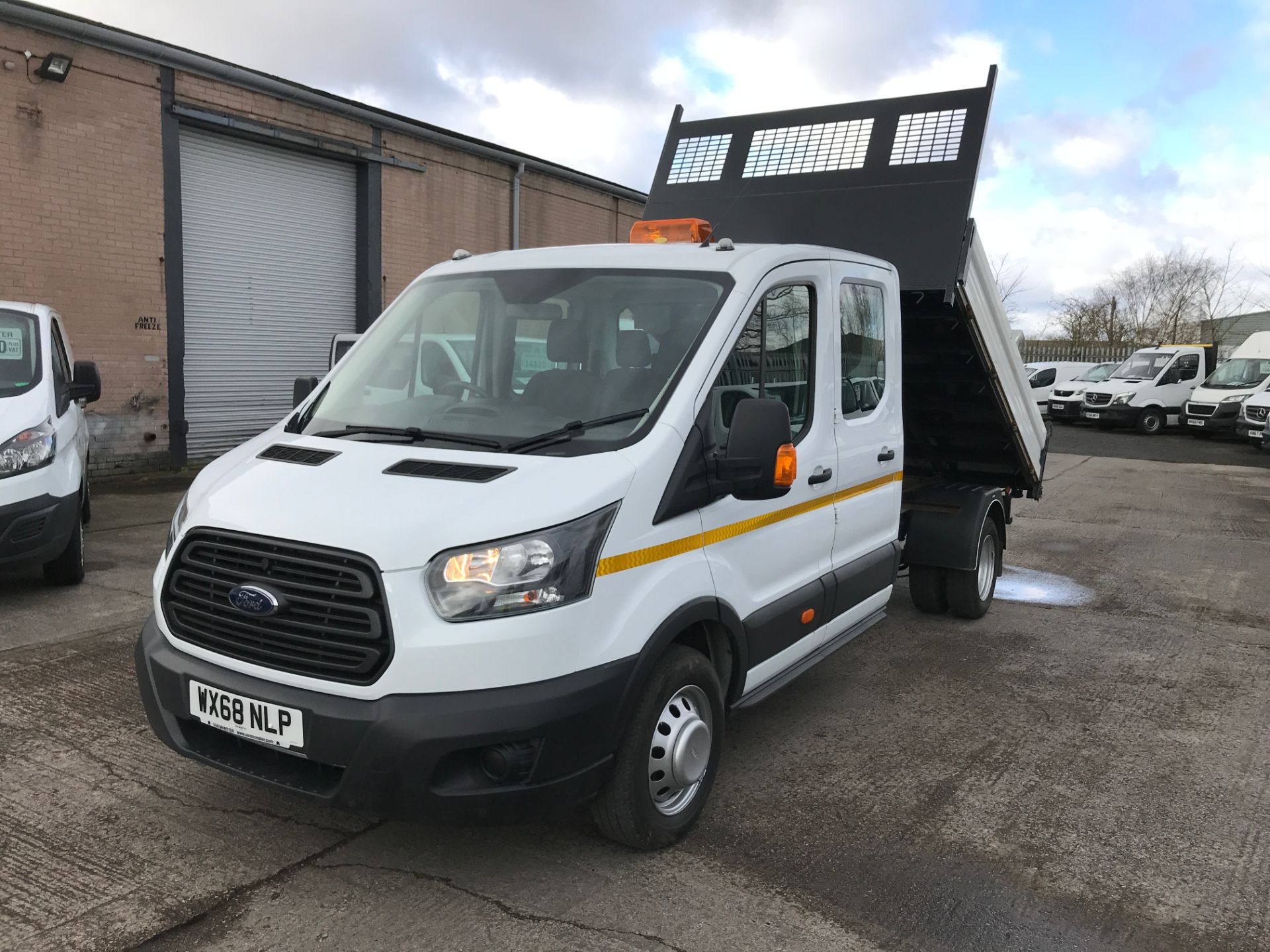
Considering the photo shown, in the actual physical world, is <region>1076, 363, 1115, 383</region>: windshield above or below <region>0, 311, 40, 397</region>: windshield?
above

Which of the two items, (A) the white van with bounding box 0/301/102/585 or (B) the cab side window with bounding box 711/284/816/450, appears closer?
(B) the cab side window with bounding box 711/284/816/450

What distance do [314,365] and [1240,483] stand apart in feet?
45.0

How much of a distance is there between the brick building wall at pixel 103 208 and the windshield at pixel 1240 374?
20964mm

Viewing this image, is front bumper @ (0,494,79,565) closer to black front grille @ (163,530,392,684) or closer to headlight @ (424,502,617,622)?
black front grille @ (163,530,392,684)

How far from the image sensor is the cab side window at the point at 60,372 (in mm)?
6652

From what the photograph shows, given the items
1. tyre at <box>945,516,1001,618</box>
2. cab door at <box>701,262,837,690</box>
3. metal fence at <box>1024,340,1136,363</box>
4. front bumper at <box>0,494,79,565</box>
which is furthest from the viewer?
metal fence at <box>1024,340,1136,363</box>

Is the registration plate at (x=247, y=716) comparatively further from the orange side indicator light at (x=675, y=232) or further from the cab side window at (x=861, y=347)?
the cab side window at (x=861, y=347)

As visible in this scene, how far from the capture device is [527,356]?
380 cm

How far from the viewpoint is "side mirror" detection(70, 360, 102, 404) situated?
689 cm

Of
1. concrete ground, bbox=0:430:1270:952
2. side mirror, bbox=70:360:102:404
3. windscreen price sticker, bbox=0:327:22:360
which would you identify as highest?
windscreen price sticker, bbox=0:327:22:360

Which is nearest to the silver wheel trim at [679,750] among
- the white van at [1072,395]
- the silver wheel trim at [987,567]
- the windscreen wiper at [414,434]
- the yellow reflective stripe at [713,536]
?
the yellow reflective stripe at [713,536]

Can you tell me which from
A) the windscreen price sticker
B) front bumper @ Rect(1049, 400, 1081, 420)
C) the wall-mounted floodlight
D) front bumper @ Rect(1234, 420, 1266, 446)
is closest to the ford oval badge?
the windscreen price sticker

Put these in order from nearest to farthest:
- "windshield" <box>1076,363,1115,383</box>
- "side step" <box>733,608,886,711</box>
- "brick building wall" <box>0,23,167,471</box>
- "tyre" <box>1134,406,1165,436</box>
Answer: "side step" <box>733,608,886,711</box> → "brick building wall" <box>0,23,167,471</box> → "tyre" <box>1134,406,1165,436</box> → "windshield" <box>1076,363,1115,383</box>

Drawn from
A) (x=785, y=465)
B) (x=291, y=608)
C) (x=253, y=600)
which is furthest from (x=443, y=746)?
(x=785, y=465)
